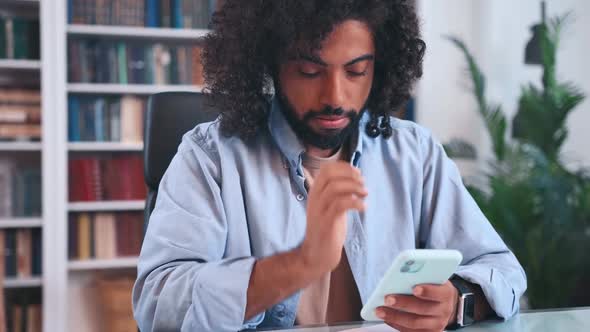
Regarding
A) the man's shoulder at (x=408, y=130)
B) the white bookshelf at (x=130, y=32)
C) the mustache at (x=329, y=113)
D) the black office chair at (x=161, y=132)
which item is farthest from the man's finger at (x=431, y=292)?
the white bookshelf at (x=130, y=32)

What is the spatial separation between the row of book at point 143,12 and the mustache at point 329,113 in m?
1.88

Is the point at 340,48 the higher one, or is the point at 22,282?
the point at 340,48

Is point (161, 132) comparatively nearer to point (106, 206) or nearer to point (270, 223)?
point (270, 223)

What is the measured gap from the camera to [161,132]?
1.41m

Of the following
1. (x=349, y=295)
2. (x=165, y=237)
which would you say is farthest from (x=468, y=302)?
(x=165, y=237)

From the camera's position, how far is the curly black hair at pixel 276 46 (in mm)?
1140

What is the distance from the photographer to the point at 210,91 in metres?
1.32

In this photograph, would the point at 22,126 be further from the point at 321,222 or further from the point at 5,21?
the point at 321,222

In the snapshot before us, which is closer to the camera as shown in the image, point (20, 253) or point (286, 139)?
point (286, 139)

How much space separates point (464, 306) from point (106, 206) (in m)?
2.21

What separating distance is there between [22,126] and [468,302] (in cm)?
231

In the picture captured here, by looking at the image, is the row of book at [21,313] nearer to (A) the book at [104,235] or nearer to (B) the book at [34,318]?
(B) the book at [34,318]

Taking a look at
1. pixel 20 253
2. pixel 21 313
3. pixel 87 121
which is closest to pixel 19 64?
pixel 87 121

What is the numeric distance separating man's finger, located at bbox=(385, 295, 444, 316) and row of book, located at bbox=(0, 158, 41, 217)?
2325 millimetres
